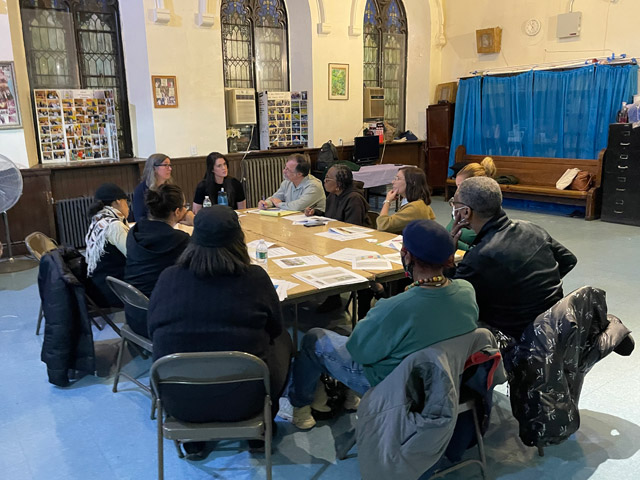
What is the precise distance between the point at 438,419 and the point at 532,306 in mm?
947

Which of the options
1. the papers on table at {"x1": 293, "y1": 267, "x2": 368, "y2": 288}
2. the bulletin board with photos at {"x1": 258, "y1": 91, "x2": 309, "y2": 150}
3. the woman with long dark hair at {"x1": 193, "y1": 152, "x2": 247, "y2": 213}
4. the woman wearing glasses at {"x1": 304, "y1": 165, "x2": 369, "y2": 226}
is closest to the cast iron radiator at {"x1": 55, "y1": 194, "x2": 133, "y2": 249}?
the woman with long dark hair at {"x1": 193, "y1": 152, "x2": 247, "y2": 213}

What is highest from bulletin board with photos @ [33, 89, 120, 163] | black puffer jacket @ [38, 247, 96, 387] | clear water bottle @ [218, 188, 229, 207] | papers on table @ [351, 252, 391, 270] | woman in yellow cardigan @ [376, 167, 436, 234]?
bulletin board with photos @ [33, 89, 120, 163]

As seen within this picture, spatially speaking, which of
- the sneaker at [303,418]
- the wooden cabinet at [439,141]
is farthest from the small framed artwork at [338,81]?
the sneaker at [303,418]

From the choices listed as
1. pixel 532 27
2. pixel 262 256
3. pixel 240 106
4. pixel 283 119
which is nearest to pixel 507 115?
pixel 532 27

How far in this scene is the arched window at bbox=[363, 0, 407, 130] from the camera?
950cm

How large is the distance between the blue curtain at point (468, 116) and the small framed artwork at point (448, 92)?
266mm

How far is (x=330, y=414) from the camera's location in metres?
2.83

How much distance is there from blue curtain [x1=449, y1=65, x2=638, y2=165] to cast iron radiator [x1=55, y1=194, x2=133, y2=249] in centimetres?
645

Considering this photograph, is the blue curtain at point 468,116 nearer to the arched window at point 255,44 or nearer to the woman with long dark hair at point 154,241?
the arched window at point 255,44

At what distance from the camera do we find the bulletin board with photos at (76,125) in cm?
661

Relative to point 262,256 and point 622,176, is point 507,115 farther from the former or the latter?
point 262,256

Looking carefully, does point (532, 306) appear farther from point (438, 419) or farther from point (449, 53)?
point (449, 53)

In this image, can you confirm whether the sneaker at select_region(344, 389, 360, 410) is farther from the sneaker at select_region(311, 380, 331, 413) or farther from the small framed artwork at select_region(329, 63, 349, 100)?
the small framed artwork at select_region(329, 63, 349, 100)

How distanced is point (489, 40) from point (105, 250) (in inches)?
311
